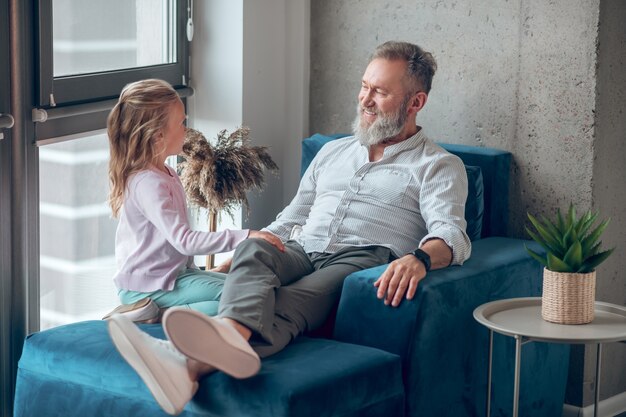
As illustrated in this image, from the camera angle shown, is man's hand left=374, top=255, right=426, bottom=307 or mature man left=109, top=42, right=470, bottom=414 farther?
man's hand left=374, top=255, right=426, bottom=307

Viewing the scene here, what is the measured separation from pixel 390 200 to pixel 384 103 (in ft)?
1.04

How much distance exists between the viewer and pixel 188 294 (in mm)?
2947

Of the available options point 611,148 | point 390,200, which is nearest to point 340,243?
point 390,200

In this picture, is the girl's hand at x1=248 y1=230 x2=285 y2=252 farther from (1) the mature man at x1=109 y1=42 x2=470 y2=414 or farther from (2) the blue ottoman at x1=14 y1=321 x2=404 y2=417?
(2) the blue ottoman at x1=14 y1=321 x2=404 y2=417

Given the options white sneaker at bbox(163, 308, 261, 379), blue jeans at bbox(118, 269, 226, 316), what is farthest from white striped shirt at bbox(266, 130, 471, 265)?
white sneaker at bbox(163, 308, 261, 379)

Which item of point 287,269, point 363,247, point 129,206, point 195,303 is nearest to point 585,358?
point 363,247

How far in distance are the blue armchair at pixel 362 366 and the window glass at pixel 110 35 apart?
0.92 m

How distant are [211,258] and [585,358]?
4.26ft

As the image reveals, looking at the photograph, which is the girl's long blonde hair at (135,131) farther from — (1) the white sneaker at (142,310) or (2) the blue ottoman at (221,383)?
(2) the blue ottoman at (221,383)

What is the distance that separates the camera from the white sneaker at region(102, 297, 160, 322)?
2854 millimetres

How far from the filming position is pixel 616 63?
10.8ft

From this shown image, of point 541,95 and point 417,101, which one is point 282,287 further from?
point 541,95

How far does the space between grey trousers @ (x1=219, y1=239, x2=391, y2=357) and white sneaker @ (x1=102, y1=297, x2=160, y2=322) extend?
268mm

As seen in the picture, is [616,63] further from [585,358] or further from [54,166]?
[54,166]
